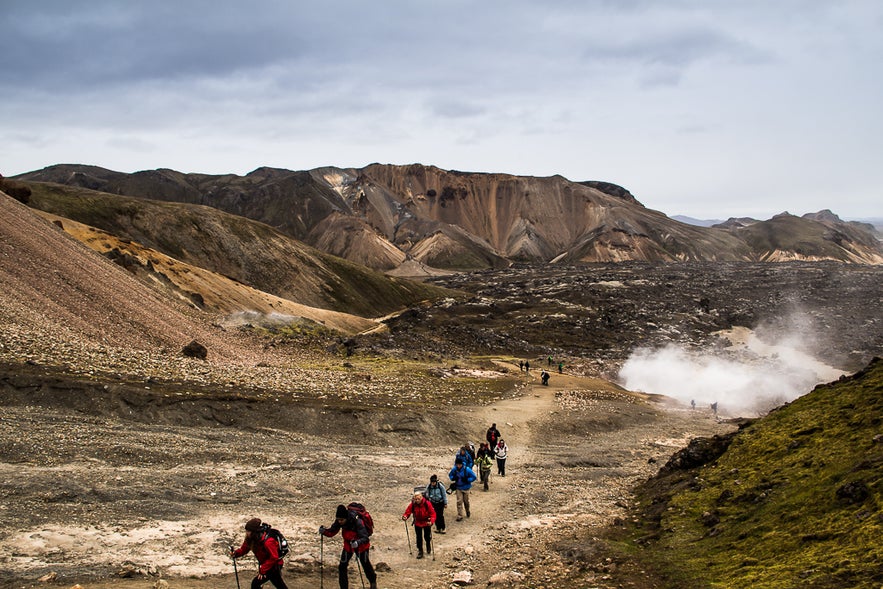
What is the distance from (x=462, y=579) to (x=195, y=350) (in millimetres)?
26892

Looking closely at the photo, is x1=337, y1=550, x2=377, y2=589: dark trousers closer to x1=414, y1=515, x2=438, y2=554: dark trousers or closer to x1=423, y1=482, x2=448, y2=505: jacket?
x1=414, y1=515, x2=438, y2=554: dark trousers

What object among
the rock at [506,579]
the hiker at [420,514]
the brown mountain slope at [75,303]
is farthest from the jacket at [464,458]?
the brown mountain slope at [75,303]

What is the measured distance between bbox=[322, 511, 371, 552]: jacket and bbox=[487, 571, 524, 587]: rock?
2.68 m

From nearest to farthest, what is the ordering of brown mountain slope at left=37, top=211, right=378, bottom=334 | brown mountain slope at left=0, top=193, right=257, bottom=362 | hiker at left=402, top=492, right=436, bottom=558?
hiker at left=402, top=492, right=436, bottom=558 → brown mountain slope at left=0, top=193, right=257, bottom=362 → brown mountain slope at left=37, top=211, right=378, bottom=334

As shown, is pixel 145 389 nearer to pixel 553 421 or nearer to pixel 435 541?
pixel 435 541

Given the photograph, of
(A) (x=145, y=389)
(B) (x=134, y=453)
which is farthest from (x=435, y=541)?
(A) (x=145, y=389)

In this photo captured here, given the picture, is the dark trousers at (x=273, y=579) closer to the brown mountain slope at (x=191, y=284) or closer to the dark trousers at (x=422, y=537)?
the dark trousers at (x=422, y=537)

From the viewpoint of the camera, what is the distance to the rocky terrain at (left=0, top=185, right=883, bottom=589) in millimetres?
12500

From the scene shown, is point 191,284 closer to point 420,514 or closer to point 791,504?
point 420,514

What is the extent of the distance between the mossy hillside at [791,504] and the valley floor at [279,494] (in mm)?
1710

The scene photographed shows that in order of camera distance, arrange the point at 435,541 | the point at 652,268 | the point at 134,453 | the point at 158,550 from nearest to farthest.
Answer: the point at 158,550 → the point at 435,541 → the point at 134,453 → the point at 652,268

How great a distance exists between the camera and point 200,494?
15.6 m

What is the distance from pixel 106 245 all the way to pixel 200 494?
192 ft

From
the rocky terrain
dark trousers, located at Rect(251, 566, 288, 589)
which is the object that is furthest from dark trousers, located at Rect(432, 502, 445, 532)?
dark trousers, located at Rect(251, 566, 288, 589)
